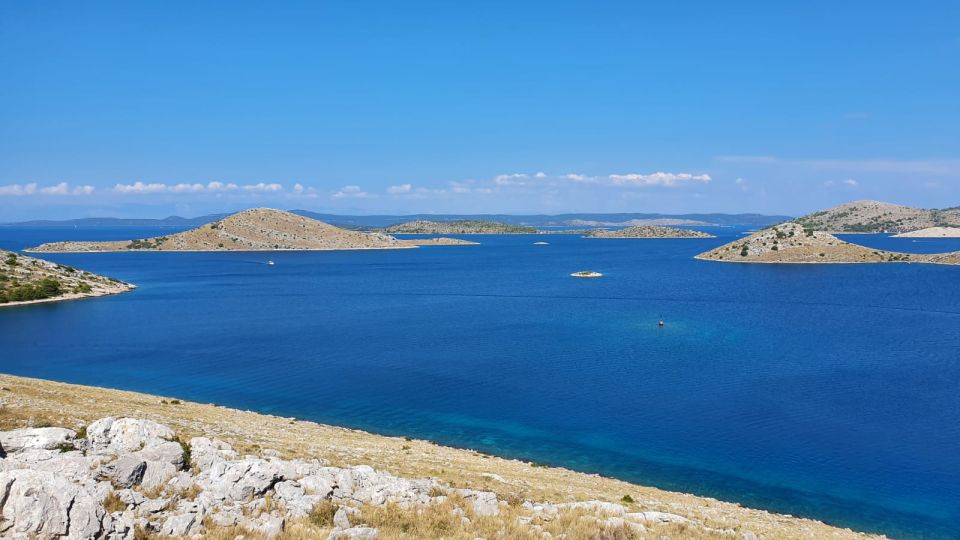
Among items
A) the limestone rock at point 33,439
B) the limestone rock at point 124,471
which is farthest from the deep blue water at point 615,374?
the limestone rock at point 33,439

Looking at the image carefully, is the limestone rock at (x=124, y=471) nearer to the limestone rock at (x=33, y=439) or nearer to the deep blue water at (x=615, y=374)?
the limestone rock at (x=33, y=439)

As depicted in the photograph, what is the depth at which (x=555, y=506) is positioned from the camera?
78.7 ft

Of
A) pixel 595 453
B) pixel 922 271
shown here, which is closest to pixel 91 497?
pixel 595 453

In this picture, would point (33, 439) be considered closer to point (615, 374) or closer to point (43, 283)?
point (615, 374)

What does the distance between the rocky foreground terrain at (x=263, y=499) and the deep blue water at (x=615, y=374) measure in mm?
11143

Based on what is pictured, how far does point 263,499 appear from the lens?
20.1m

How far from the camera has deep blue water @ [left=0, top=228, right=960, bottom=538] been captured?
41219mm

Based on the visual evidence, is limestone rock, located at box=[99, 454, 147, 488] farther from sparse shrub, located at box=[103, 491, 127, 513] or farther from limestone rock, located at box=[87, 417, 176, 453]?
limestone rock, located at box=[87, 417, 176, 453]

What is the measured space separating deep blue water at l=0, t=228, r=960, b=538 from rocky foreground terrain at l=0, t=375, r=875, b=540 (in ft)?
36.6

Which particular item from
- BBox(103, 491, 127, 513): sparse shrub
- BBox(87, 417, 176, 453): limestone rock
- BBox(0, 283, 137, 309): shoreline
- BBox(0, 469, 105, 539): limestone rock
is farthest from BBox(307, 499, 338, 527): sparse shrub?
BBox(0, 283, 137, 309): shoreline

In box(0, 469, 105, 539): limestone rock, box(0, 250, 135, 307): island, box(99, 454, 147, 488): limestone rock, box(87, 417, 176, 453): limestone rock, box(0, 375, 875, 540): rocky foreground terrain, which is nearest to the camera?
box(0, 469, 105, 539): limestone rock

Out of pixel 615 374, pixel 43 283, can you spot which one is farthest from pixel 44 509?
pixel 43 283

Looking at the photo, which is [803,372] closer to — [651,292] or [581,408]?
[581,408]

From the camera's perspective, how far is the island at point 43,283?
123688mm
